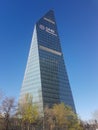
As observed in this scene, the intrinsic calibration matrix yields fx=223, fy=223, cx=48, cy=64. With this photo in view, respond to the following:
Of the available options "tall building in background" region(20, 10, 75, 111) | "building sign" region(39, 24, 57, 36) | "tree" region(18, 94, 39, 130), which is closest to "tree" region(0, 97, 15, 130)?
"tree" region(18, 94, 39, 130)

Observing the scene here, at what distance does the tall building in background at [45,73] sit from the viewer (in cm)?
13912

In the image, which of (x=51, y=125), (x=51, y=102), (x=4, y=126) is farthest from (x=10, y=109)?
(x=51, y=102)

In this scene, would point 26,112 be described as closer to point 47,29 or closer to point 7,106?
point 7,106

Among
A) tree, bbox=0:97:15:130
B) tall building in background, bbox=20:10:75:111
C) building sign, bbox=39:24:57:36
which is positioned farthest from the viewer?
building sign, bbox=39:24:57:36

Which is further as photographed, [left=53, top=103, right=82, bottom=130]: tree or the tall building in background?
the tall building in background

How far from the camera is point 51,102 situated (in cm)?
13912

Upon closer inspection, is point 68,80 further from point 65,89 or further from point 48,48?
point 48,48

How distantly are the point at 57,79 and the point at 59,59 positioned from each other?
21523 millimetres

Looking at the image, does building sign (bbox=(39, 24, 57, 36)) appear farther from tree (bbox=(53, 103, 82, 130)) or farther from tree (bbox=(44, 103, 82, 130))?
tree (bbox=(44, 103, 82, 130))

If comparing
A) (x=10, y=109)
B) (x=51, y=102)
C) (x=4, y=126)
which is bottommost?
(x=4, y=126)

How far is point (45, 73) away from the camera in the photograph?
148 m

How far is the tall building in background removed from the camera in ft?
456

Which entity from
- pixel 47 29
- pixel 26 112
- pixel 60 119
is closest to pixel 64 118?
pixel 60 119

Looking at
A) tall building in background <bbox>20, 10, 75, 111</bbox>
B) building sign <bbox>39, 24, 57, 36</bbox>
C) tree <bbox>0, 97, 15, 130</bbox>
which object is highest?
building sign <bbox>39, 24, 57, 36</bbox>
